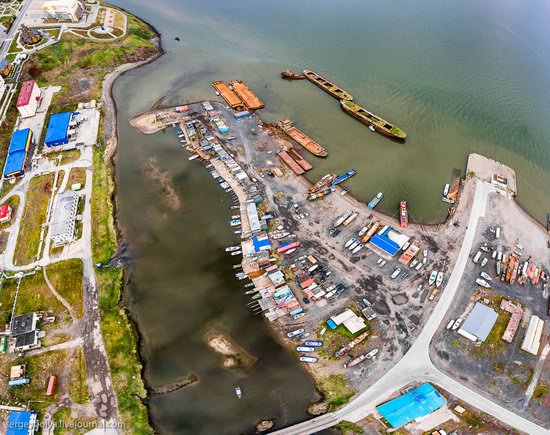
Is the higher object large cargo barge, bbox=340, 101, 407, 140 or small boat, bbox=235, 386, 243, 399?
large cargo barge, bbox=340, 101, 407, 140

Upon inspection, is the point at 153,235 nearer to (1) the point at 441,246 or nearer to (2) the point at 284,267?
(2) the point at 284,267

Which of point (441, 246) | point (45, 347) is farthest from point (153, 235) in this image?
point (441, 246)

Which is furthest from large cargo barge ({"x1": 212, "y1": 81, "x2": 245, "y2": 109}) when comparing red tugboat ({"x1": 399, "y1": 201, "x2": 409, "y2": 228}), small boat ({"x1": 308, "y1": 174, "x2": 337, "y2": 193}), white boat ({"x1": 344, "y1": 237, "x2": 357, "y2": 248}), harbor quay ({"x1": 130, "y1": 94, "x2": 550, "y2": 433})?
white boat ({"x1": 344, "y1": 237, "x2": 357, "y2": 248})

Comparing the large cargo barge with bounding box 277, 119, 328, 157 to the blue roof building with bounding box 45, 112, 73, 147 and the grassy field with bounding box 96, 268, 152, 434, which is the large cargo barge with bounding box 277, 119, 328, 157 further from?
the blue roof building with bounding box 45, 112, 73, 147

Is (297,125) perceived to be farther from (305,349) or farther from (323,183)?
(305,349)

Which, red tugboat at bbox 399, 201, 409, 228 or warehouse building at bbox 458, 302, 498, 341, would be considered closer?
warehouse building at bbox 458, 302, 498, 341

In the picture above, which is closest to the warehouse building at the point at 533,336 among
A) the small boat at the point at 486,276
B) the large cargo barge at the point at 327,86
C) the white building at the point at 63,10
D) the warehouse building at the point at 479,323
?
the warehouse building at the point at 479,323
